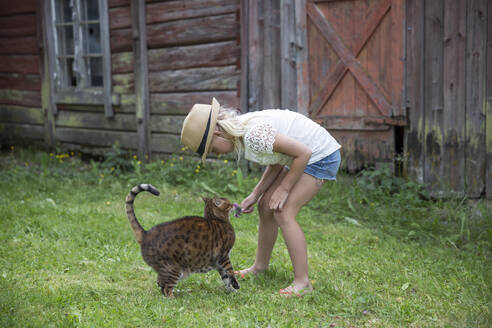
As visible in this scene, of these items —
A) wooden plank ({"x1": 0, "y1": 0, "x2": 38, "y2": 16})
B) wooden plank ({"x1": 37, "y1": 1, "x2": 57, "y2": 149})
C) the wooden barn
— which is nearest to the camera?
the wooden barn

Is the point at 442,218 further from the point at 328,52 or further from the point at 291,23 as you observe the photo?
the point at 291,23

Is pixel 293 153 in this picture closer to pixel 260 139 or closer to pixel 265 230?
pixel 260 139

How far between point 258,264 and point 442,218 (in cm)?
243

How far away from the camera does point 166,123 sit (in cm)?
841

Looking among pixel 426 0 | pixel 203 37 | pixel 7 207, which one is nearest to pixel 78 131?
pixel 203 37

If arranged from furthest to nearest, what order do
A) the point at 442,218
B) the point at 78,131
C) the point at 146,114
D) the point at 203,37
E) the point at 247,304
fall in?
the point at 78,131 < the point at 146,114 < the point at 203,37 < the point at 442,218 < the point at 247,304

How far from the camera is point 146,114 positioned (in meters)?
8.65

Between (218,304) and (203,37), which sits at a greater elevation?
(203,37)

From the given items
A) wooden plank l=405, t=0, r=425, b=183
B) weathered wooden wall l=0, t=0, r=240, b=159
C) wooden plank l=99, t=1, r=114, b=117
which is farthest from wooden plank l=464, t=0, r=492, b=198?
wooden plank l=99, t=1, r=114, b=117

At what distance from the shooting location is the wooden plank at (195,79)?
7555 mm

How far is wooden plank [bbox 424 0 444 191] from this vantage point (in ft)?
18.8

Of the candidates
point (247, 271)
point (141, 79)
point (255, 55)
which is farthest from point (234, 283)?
point (141, 79)

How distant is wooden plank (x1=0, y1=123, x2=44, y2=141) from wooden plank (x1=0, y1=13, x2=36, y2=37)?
1885 millimetres

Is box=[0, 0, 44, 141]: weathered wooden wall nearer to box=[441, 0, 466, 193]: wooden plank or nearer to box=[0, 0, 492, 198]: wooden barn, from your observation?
box=[0, 0, 492, 198]: wooden barn
